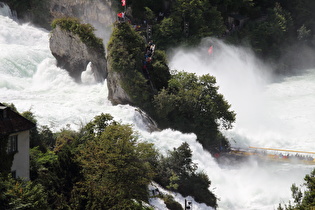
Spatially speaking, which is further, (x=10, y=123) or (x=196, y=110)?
(x=196, y=110)

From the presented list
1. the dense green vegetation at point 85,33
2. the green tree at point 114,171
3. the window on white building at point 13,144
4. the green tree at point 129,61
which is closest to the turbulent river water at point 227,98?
the green tree at point 129,61

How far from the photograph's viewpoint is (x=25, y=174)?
3491 cm

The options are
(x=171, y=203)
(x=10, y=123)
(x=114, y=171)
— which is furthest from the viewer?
(x=171, y=203)

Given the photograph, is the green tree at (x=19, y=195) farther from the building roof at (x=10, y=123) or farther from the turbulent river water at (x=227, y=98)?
the turbulent river water at (x=227, y=98)

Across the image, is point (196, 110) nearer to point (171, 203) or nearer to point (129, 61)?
point (129, 61)

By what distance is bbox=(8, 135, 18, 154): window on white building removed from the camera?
111ft

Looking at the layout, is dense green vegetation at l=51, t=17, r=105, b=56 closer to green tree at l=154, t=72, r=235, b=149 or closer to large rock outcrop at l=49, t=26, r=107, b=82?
large rock outcrop at l=49, t=26, r=107, b=82

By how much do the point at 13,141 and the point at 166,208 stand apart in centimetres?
1238

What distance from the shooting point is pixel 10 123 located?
3372 cm

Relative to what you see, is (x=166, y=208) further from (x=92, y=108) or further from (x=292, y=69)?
(x=292, y=69)

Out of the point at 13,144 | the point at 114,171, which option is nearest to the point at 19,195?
the point at 13,144

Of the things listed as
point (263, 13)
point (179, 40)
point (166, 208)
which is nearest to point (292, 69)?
point (263, 13)

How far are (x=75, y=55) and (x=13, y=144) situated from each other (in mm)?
38767

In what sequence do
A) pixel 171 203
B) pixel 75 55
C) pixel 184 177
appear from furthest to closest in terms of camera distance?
pixel 75 55, pixel 184 177, pixel 171 203
